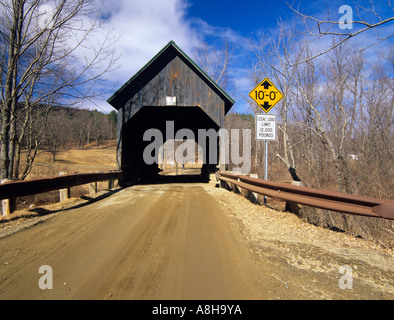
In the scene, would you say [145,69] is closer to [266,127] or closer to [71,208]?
[266,127]

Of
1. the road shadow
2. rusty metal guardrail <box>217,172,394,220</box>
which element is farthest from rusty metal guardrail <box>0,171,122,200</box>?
rusty metal guardrail <box>217,172,394,220</box>

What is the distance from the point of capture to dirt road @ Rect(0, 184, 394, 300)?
2.39m

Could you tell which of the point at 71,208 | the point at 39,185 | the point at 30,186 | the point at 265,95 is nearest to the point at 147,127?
the point at 265,95

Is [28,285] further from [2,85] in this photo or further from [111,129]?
[111,129]

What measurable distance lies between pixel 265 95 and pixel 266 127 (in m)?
1.04

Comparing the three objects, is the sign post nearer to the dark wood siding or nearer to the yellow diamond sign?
the yellow diamond sign

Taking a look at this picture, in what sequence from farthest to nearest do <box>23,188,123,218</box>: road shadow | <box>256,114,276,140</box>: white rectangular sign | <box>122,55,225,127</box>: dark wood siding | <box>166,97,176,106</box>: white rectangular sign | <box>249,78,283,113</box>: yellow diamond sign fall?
<box>166,97,176,106</box>: white rectangular sign, <box>122,55,225,127</box>: dark wood siding, <box>249,78,283,113</box>: yellow diamond sign, <box>256,114,276,140</box>: white rectangular sign, <box>23,188,123,218</box>: road shadow

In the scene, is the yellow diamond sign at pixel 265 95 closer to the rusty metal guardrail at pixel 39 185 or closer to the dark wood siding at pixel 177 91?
the dark wood siding at pixel 177 91

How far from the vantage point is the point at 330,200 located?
4.10 meters

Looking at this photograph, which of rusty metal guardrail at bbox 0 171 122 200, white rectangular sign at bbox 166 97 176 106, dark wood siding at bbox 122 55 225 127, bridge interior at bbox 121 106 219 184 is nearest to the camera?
rusty metal guardrail at bbox 0 171 122 200

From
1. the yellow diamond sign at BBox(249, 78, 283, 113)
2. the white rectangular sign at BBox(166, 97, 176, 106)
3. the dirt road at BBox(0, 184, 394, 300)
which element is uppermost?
the white rectangular sign at BBox(166, 97, 176, 106)

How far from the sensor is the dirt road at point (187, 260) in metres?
2.39

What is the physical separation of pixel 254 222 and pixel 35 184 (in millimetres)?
5014
